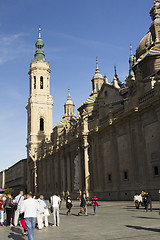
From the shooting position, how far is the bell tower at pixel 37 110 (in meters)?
72.4

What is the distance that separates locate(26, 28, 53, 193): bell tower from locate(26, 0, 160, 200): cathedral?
563 centimetres

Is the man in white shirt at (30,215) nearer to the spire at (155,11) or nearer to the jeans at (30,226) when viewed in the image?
the jeans at (30,226)

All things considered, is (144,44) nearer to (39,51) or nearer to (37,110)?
(37,110)

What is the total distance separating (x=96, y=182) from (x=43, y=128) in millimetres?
42348

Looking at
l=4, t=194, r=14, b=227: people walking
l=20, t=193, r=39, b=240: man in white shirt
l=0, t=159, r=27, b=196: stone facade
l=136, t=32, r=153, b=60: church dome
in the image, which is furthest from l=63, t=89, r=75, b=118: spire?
l=20, t=193, r=39, b=240: man in white shirt

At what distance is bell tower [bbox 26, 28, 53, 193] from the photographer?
72438 mm

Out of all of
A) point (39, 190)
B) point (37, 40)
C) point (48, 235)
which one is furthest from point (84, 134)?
point (37, 40)

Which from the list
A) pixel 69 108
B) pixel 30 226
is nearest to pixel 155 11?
pixel 69 108

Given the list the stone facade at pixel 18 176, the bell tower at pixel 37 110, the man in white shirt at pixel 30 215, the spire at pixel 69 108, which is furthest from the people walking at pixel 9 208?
the stone facade at pixel 18 176

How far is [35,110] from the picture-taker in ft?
243

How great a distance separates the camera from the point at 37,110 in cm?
7438

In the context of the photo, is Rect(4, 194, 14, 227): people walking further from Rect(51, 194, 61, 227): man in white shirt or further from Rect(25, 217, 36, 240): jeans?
Rect(25, 217, 36, 240): jeans

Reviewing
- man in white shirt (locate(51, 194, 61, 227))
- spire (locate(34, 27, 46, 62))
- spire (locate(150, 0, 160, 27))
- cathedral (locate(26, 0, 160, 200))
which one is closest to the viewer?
man in white shirt (locate(51, 194, 61, 227))

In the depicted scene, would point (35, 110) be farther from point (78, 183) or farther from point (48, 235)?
point (48, 235)
